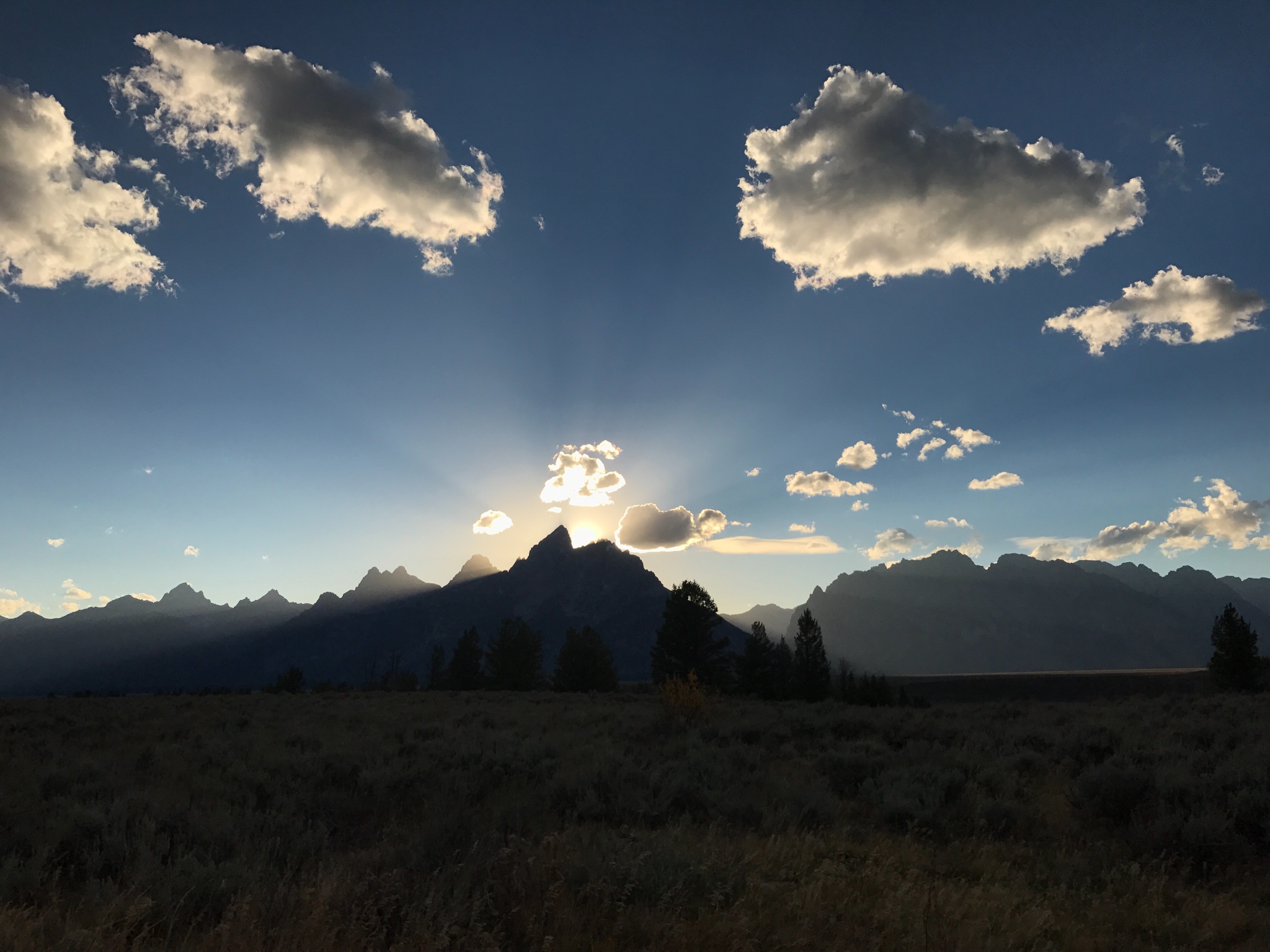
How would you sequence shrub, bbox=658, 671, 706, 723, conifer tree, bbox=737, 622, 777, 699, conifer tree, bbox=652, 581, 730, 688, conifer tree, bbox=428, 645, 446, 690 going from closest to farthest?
1. shrub, bbox=658, 671, 706, 723
2. conifer tree, bbox=652, 581, 730, 688
3. conifer tree, bbox=737, 622, 777, 699
4. conifer tree, bbox=428, 645, 446, 690

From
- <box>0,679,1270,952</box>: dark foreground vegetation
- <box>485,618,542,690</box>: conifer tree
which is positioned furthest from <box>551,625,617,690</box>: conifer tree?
<box>0,679,1270,952</box>: dark foreground vegetation

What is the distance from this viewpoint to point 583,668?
51375 millimetres

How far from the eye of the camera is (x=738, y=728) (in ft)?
52.6

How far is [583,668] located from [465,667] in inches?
539

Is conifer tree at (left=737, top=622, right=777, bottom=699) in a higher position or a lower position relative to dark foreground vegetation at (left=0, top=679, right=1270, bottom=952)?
lower

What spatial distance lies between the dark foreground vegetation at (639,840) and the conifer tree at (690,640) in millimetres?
31601

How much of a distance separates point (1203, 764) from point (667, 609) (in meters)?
38.3

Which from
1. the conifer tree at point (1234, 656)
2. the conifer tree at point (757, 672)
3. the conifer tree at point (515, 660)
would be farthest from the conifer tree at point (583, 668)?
the conifer tree at point (1234, 656)

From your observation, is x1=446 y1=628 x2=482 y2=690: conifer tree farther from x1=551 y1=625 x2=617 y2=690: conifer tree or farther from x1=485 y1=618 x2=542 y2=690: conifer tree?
x1=551 y1=625 x2=617 y2=690: conifer tree

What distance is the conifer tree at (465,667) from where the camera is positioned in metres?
57.1

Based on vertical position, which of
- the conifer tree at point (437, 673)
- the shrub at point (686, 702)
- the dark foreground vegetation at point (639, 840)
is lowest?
the conifer tree at point (437, 673)

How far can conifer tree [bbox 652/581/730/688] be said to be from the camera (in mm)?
46056

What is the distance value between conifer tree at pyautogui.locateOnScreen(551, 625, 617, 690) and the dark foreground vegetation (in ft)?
123

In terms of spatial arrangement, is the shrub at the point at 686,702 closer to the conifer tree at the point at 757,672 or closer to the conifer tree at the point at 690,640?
the conifer tree at the point at 690,640
